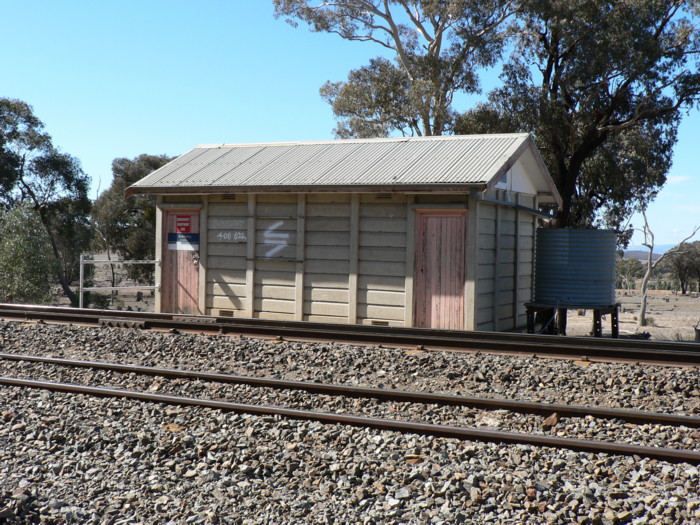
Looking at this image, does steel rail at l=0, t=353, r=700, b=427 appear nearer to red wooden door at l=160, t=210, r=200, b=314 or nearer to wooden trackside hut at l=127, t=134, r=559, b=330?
wooden trackside hut at l=127, t=134, r=559, b=330

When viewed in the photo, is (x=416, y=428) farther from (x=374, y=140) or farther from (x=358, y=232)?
(x=374, y=140)

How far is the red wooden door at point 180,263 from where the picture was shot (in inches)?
578

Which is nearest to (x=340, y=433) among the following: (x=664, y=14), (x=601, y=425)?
(x=601, y=425)

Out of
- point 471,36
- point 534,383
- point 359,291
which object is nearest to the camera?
point 534,383

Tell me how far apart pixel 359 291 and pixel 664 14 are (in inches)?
693

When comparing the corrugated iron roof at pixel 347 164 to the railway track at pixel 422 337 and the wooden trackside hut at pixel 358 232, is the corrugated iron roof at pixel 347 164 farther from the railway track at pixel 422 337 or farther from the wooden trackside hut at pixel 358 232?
the railway track at pixel 422 337

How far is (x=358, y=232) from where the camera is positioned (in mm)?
12969

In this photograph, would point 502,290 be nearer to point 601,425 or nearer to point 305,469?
point 601,425

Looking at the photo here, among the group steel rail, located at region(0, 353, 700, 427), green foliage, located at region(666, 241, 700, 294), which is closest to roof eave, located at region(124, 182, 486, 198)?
steel rail, located at region(0, 353, 700, 427)

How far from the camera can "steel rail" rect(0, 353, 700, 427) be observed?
19.4 ft

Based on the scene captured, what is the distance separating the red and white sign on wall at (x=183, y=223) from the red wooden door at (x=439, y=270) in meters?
5.18

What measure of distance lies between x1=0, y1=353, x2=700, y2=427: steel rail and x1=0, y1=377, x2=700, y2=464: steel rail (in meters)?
0.72

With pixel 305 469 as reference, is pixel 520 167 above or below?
above

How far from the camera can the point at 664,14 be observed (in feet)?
77.6
